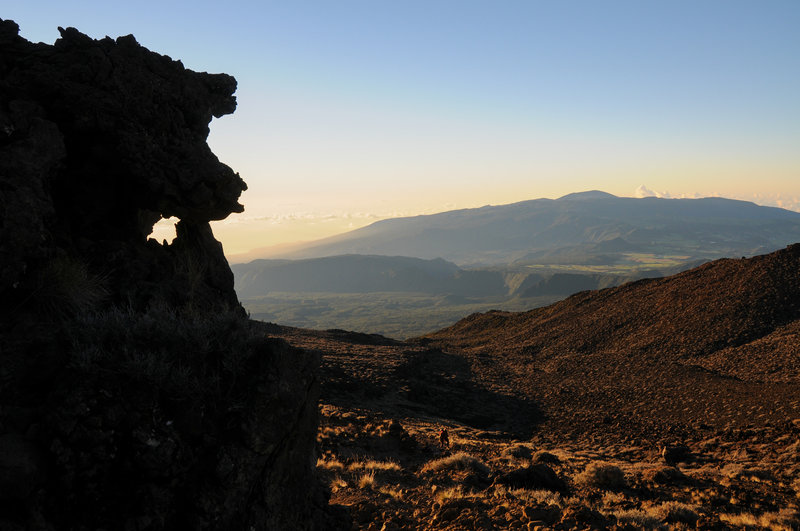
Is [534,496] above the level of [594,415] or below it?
above

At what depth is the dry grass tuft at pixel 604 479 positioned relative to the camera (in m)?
10.9

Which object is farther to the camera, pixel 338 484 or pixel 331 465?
pixel 331 465

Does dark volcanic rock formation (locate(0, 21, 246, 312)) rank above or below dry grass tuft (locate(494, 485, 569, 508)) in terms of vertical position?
above

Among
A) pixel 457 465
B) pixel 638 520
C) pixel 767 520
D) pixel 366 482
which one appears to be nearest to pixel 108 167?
pixel 366 482

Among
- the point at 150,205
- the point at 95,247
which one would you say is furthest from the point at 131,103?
the point at 95,247

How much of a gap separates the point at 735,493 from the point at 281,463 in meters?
10.2

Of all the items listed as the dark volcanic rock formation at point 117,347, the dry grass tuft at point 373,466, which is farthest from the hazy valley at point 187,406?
the dry grass tuft at point 373,466

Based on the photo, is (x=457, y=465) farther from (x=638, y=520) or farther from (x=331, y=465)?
(x=638, y=520)

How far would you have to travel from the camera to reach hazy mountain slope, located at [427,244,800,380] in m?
26.8

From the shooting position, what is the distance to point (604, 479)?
36.1ft

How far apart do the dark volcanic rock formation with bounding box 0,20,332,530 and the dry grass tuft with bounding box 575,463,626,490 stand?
7536 millimetres

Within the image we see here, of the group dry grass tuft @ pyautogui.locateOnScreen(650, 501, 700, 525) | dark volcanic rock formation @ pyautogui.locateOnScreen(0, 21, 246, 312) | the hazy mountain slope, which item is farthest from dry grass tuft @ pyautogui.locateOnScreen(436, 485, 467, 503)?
the hazy mountain slope

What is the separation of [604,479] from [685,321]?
81.6ft

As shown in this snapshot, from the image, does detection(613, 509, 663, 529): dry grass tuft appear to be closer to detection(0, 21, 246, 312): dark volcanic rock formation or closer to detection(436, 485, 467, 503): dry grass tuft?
detection(436, 485, 467, 503): dry grass tuft
